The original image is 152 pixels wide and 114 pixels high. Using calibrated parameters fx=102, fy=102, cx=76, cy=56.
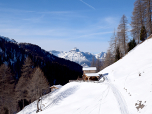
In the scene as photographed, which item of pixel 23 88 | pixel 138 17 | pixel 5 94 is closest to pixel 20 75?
pixel 23 88

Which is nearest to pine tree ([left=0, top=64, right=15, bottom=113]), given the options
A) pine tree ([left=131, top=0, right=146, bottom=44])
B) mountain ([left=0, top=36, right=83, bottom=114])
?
mountain ([left=0, top=36, right=83, bottom=114])

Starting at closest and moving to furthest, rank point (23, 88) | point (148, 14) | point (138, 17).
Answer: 1. point (23, 88)
2. point (148, 14)
3. point (138, 17)

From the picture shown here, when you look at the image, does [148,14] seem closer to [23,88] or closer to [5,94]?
[23,88]

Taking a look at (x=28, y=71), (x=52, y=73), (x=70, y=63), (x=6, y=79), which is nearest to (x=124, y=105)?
(x=6, y=79)

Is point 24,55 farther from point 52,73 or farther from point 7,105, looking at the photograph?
point 7,105

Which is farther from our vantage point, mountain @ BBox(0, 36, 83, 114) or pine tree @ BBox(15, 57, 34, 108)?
pine tree @ BBox(15, 57, 34, 108)

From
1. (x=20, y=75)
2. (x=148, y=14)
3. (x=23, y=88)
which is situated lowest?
(x=23, y=88)

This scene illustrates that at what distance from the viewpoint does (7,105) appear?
2288 cm

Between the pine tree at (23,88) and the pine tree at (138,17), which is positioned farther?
the pine tree at (138,17)

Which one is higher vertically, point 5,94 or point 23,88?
point 23,88

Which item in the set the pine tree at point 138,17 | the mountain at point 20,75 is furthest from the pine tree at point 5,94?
the pine tree at point 138,17

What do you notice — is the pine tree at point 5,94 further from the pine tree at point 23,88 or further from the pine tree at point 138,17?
the pine tree at point 138,17

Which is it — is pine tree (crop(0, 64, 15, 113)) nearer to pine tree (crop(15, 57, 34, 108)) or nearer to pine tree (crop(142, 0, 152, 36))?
pine tree (crop(15, 57, 34, 108))

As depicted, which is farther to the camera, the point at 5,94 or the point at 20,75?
the point at 20,75
